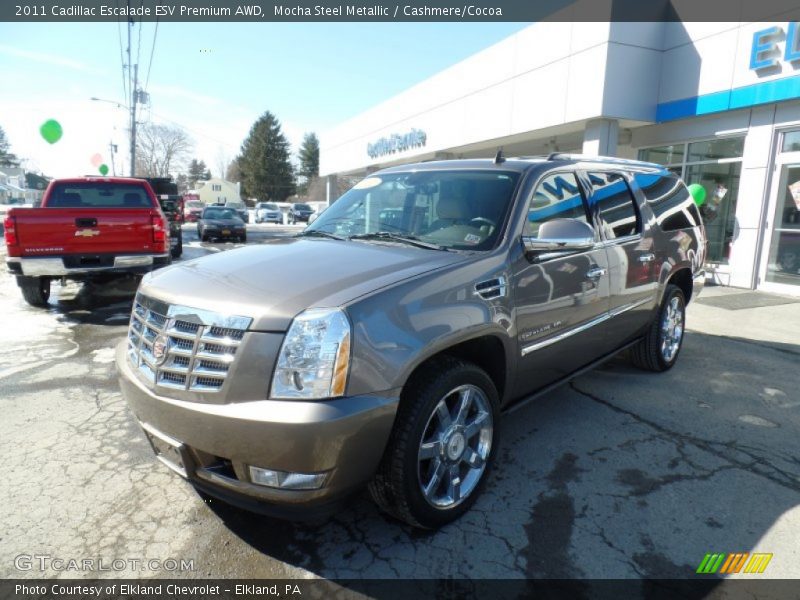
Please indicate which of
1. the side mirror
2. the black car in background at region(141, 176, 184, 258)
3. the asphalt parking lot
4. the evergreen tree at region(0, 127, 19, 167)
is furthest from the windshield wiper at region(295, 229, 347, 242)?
the evergreen tree at region(0, 127, 19, 167)

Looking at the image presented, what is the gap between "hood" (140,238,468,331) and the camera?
2.18 meters

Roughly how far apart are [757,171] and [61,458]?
11.8 metres

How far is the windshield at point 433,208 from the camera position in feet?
10.1

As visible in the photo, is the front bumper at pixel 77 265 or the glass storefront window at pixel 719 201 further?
the glass storefront window at pixel 719 201

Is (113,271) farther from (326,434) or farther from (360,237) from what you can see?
(326,434)

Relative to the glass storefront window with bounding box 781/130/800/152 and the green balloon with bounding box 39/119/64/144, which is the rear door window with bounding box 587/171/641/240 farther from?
the green balloon with bounding box 39/119/64/144

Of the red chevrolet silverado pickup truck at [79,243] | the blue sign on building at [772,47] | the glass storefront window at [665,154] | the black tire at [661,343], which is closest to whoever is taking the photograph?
the black tire at [661,343]

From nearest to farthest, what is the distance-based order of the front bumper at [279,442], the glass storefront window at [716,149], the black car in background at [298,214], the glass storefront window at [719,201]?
the front bumper at [279,442], the glass storefront window at [716,149], the glass storefront window at [719,201], the black car in background at [298,214]

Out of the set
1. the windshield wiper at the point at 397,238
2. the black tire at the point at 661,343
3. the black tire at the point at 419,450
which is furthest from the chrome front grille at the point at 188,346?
the black tire at the point at 661,343

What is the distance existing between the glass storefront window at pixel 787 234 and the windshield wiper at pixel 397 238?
9759 millimetres

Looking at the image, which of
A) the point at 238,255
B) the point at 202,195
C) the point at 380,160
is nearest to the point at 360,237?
the point at 238,255

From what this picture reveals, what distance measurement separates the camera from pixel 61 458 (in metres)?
3.29

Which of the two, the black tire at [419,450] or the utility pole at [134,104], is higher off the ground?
the utility pole at [134,104]

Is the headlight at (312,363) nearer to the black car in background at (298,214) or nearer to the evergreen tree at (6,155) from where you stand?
the black car in background at (298,214)
